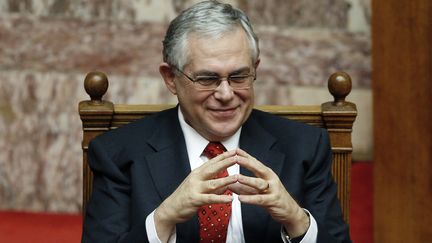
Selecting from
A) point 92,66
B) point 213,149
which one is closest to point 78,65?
point 92,66

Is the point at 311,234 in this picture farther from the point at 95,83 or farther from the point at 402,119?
the point at 402,119

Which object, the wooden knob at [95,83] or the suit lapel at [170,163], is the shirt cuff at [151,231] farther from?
the wooden knob at [95,83]

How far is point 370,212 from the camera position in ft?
15.9

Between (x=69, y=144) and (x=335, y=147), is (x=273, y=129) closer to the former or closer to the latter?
(x=335, y=147)

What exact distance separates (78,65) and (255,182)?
8.76 feet

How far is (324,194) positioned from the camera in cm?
272

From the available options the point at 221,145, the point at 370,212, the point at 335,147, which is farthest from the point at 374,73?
the point at 221,145

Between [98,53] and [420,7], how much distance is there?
5.93ft

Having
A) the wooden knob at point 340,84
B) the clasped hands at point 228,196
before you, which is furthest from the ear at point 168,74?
the wooden knob at point 340,84

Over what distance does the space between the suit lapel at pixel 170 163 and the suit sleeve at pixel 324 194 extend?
1.09 ft

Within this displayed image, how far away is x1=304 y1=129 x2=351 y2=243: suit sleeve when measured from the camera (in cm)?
267

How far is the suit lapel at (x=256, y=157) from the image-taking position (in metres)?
2.65

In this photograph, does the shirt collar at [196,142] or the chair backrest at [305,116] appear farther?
the chair backrest at [305,116]

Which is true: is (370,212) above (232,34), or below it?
below
